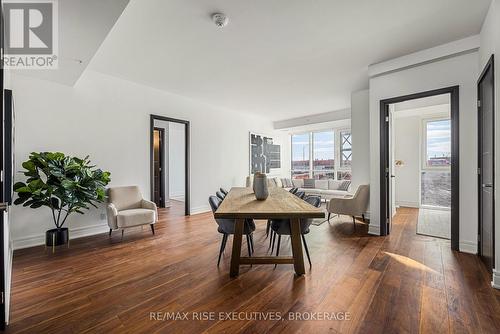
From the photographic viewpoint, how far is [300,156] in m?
8.84

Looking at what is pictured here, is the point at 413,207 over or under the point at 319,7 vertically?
under

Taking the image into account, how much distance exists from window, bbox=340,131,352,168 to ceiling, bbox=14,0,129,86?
7104 mm

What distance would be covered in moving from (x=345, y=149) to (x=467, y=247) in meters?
5.03

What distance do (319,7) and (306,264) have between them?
2712 millimetres

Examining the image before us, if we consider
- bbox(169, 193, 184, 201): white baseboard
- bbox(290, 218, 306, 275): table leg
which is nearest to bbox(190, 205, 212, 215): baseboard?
bbox(169, 193, 184, 201): white baseboard

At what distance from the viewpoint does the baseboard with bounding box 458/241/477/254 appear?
2896mm

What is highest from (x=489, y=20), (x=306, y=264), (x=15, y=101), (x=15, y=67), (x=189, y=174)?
(x=489, y=20)

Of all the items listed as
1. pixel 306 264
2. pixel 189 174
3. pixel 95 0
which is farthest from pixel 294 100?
pixel 95 0

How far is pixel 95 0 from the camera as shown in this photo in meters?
1.81

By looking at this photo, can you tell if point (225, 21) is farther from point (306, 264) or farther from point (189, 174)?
point (189, 174)

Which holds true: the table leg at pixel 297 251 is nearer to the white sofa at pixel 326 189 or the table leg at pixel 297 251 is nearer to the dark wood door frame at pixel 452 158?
the dark wood door frame at pixel 452 158

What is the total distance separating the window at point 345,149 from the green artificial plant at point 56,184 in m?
6.93

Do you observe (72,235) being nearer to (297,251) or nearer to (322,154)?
(297,251)

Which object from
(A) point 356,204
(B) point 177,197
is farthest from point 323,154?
(B) point 177,197
